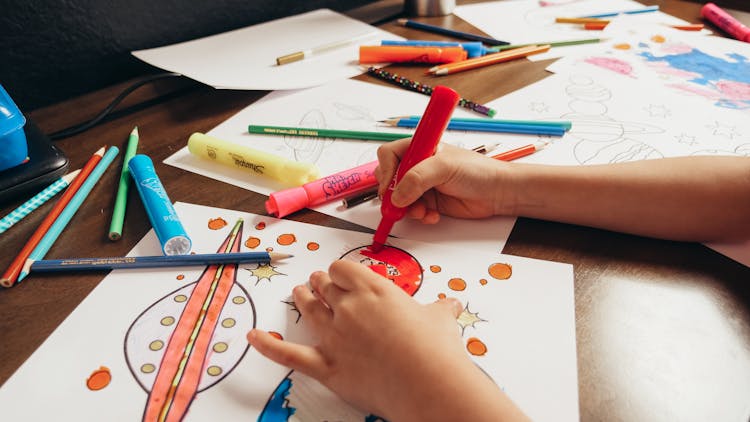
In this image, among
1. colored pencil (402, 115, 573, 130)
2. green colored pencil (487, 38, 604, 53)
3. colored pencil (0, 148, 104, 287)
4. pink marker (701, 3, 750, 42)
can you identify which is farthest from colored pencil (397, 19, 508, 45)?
colored pencil (0, 148, 104, 287)

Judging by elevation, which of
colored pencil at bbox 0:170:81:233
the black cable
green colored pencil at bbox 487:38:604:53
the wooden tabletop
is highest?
the black cable

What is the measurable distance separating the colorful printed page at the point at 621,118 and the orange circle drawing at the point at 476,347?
0.28m

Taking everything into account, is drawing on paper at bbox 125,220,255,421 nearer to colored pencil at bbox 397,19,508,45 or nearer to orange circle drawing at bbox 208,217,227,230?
Answer: orange circle drawing at bbox 208,217,227,230

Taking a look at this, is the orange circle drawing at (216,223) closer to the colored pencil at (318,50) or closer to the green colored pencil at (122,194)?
the green colored pencil at (122,194)

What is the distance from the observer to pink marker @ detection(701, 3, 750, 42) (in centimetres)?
84

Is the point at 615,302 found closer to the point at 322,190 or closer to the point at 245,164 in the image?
the point at 322,190

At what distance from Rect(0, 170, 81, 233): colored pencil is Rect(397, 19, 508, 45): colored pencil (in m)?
0.64

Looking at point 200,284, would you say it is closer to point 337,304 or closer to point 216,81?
point 337,304

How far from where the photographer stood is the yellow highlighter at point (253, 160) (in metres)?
0.55

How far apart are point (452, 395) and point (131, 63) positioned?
2.54ft

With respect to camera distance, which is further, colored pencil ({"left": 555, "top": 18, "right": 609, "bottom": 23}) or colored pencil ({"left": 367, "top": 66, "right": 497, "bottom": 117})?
colored pencil ({"left": 555, "top": 18, "right": 609, "bottom": 23})

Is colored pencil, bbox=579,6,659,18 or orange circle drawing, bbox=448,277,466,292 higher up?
colored pencil, bbox=579,6,659,18

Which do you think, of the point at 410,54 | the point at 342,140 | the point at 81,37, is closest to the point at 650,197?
the point at 342,140

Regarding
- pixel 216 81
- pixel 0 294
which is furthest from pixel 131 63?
pixel 0 294
